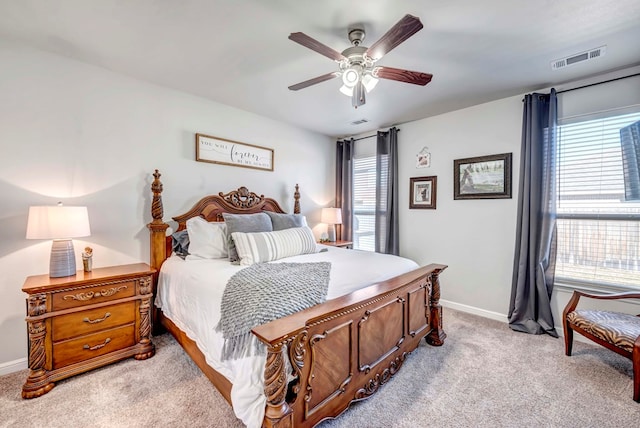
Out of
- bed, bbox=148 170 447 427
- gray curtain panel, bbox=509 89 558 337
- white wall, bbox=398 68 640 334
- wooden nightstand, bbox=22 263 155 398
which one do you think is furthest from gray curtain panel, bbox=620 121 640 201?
wooden nightstand, bbox=22 263 155 398

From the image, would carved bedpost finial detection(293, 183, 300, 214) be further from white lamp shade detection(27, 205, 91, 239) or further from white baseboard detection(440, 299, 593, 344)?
white lamp shade detection(27, 205, 91, 239)

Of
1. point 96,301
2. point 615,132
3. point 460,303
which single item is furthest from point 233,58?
point 460,303

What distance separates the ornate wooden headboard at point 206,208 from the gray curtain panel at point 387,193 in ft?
4.18

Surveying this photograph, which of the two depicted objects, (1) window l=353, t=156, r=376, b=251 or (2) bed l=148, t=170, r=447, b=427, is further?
(1) window l=353, t=156, r=376, b=251

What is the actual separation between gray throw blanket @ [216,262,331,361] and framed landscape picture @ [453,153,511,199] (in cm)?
233

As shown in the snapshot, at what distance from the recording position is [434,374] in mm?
2105

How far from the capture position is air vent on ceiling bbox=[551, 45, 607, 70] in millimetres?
2162

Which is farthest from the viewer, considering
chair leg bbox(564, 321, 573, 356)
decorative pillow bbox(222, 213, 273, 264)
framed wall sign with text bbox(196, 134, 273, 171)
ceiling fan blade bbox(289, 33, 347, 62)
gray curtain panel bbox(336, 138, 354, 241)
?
gray curtain panel bbox(336, 138, 354, 241)

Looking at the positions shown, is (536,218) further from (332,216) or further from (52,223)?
(52,223)

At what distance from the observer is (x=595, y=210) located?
259 cm

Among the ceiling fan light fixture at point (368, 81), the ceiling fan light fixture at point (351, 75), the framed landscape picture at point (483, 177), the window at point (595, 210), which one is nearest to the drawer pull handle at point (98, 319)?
the ceiling fan light fixture at point (351, 75)

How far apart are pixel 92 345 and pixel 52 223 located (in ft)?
3.20

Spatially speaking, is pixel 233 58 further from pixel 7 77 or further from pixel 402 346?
pixel 402 346

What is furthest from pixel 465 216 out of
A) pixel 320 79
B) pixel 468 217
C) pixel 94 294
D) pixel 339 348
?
pixel 94 294
